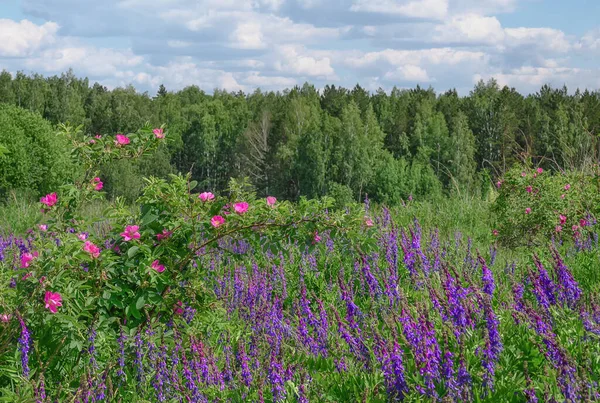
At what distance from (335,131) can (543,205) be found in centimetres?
5347

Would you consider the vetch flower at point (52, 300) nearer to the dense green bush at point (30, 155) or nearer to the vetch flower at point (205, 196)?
the vetch flower at point (205, 196)

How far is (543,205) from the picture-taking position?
29.2ft

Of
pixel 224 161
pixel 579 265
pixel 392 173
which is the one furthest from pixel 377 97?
pixel 579 265

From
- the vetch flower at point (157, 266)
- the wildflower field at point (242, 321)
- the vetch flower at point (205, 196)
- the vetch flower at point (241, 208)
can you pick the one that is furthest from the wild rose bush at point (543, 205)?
the vetch flower at point (157, 266)

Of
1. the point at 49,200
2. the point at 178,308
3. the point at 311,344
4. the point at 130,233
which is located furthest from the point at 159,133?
the point at 311,344

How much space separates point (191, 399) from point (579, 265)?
4.03m

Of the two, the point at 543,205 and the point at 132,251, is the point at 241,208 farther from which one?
the point at 543,205

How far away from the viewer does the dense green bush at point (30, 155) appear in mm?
33125

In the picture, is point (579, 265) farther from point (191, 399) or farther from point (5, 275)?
point (5, 275)

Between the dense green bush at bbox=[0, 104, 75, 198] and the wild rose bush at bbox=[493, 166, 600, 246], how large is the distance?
89.4ft

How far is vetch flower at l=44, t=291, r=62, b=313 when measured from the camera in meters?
3.87

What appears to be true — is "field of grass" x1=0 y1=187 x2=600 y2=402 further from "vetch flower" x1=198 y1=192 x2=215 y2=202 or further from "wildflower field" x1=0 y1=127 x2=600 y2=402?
"vetch flower" x1=198 y1=192 x2=215 y2=202

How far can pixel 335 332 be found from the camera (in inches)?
179

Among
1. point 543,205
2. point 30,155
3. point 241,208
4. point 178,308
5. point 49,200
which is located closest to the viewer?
point 241,208
